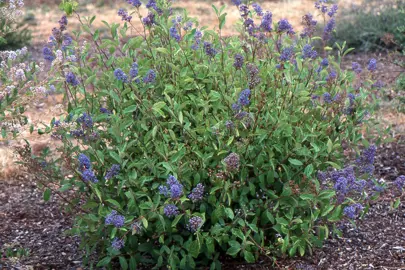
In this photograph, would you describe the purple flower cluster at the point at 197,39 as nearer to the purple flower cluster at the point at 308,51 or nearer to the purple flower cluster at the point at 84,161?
the purple flower cluster at the point at 308,51

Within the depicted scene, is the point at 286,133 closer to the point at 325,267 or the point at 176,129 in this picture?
the point at 176,129

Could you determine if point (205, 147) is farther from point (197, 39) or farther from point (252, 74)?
point (197, 39)

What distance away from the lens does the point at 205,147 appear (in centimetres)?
315

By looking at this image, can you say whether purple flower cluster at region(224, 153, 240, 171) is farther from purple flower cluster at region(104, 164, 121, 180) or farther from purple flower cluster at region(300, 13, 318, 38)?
purple flower cluster at region(300, 13, 318, 38)

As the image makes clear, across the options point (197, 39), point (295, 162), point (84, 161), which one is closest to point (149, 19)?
point (197, 39)

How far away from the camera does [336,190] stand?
3055 millimetres

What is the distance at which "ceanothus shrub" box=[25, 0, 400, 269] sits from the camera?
303 cm

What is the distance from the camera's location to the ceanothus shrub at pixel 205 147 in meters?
3.03

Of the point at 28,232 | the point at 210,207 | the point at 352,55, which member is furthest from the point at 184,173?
the point at 352,55

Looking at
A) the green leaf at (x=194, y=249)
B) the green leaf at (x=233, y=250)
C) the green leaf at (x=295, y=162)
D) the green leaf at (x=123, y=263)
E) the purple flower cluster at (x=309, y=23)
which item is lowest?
the green leaf at (x=123, y=263)

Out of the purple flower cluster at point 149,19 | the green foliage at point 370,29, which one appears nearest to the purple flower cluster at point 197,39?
the purple flower cluster at point 149,19

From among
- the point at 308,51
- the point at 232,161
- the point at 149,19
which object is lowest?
the point at 232,161

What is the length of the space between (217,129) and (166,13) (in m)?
0.74

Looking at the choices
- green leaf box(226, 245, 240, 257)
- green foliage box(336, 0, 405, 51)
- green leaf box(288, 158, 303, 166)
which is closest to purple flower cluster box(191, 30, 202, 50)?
green leaf box(288, 158, 303, 166)
